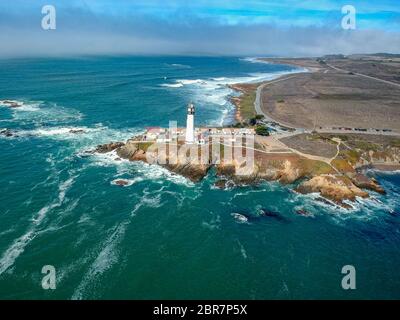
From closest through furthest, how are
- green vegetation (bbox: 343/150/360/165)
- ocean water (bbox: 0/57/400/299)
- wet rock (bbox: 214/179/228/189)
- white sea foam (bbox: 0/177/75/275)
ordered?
ocean water (bbox: 0/57/400/299), white sea foam (bbox: 0/177/75/275), wet rock (bbox: 214/179/228/189), green vegetation (bbox: 343/150/360/165)

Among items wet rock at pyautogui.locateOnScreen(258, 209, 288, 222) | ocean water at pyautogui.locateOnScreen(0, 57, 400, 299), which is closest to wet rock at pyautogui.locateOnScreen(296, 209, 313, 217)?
ocean water at pyautogui.locateOnScreen(0, 57, 400, 299)

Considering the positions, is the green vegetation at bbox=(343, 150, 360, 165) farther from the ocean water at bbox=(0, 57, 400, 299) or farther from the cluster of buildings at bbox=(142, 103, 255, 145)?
the cluster of buildings at bbox=(142, 103, 255, 145)

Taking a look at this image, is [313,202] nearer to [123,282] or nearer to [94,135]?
[123,282]

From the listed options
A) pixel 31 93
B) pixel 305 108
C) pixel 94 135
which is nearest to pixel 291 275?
pixel 94 135

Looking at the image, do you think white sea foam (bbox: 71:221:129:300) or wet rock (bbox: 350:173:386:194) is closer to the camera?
white sea foam (bbox: 71:221:129:300)

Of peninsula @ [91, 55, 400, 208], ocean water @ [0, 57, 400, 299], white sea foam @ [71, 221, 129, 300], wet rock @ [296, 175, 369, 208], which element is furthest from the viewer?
peninsula @ [91, 55, 400, 208]

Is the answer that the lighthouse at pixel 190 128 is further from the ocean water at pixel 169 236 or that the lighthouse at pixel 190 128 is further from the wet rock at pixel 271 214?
the wet rock at pixel 271 214
